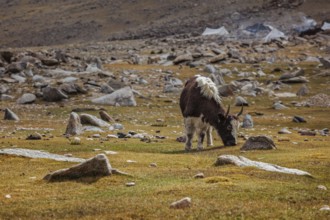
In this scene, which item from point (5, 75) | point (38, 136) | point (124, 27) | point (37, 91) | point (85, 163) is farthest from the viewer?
point (124, 27)

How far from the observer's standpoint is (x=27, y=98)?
48250 millimetres

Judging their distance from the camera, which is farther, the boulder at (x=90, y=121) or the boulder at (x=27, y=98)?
the boulder at (x=27, y=98)

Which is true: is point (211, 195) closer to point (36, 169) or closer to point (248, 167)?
point (248, 167)

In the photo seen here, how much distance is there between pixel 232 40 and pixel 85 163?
94288mm

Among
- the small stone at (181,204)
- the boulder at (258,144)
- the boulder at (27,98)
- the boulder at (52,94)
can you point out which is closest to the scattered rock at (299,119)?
the boulder at (258,144)

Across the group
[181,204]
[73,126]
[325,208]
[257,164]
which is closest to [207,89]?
[257,164]

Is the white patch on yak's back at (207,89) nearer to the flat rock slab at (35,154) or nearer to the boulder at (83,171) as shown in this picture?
the flat rock slab at (35,154)

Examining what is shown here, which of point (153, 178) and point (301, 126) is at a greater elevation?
point (153, 178)

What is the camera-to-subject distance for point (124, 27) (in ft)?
493

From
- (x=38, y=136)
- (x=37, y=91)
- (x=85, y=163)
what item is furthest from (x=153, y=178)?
(x=37, y=91)

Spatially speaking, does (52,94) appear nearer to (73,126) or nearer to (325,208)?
(73,126)

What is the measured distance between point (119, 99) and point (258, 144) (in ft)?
76.1

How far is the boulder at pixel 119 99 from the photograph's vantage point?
47.0m

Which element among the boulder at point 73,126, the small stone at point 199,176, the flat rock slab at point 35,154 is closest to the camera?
the small stone at point 199,176
